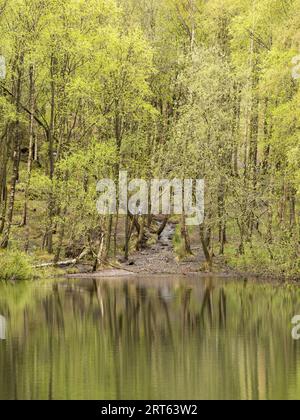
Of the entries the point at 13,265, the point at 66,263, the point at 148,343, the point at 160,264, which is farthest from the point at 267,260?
the point at 148,343

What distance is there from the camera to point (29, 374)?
14.7 meters

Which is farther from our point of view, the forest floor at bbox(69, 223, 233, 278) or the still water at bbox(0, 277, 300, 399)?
the forest floor at bbox(69, 223, 233, 278)

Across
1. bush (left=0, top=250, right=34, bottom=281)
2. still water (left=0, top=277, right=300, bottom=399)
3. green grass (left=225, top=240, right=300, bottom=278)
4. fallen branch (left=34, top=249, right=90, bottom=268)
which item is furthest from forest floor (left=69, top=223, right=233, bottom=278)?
still water (left=0, top=277, right=300, bottom=399)

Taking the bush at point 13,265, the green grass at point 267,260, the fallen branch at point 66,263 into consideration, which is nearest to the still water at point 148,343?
the bush at point 13,265

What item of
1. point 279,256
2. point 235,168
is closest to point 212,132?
point 235,168

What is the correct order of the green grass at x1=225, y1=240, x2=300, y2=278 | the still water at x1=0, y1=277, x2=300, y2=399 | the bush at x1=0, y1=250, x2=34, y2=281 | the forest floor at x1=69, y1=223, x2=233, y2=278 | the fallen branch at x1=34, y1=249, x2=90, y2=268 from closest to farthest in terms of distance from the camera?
the still water at x1=0, y1=277, x2=300, y2=399, the bush at x1=0, y1=250, x2=34, y2=281, the green grass at x1=225, y1=240, x2=300, y2=278, the fallen branch at x1=34, y1=249, x2=90, y2=268, the forest floor at x1=69, y1=223, x2=233, y2=278

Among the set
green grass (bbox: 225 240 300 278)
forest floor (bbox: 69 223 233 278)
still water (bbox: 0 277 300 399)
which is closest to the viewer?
still water (bbox: 0 277 300 399)

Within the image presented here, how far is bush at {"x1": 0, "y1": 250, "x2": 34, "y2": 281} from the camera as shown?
110ft

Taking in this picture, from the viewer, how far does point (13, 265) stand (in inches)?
1325

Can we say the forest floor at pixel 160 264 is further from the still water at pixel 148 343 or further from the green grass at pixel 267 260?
the still water at pixel 148 343

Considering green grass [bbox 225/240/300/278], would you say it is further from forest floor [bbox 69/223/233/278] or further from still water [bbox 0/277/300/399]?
still water [bbox 0/277/300/399]

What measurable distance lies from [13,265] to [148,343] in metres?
15.8

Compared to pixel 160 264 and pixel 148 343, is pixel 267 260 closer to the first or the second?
pixel 160 264

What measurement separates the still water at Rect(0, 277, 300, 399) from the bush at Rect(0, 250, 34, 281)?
1718mm
